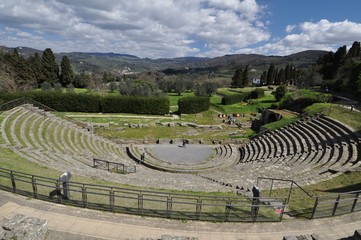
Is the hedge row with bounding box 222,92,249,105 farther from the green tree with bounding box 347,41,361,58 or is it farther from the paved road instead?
the paved road

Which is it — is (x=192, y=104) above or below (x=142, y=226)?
below

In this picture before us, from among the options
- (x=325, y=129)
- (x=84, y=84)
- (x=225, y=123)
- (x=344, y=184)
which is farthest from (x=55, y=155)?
(x=84, y=84)

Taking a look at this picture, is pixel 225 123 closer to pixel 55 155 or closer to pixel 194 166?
pixel 194 166

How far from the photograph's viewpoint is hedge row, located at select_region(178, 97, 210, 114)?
4684cm

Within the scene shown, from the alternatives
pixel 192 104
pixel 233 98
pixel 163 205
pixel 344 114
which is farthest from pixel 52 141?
pixel 233 98

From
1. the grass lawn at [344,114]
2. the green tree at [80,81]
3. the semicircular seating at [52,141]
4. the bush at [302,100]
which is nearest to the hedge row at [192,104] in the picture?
the bush at [302,100]

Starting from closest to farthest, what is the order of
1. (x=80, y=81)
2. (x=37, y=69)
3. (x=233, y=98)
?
(x=233, y=98)
(x=37, y=69)
(x=80, y=81)

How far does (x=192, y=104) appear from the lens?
47.6 meters

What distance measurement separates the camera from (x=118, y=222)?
29.7ft

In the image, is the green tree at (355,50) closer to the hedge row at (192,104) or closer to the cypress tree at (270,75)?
the cypress tree at (270,75)

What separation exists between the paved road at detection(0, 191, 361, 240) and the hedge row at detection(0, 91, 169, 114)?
3455cm

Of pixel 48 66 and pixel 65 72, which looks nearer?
pixel 48 66

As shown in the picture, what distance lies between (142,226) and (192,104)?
1555 inches

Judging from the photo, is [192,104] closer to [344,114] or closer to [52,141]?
[344,114]
